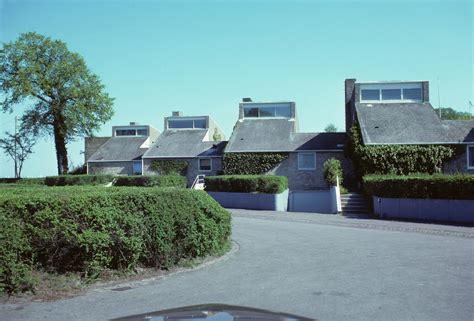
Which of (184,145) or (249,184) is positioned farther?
(184,145)

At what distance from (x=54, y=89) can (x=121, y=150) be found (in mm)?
9553

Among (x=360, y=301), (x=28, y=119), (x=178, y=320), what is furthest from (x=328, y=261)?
(x=28, y=119)

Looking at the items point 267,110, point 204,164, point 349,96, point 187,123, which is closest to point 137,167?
point 187,123

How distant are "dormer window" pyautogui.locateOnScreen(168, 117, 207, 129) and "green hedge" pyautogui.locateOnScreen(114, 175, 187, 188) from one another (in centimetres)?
1035

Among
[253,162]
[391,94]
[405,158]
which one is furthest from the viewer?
[253,162]

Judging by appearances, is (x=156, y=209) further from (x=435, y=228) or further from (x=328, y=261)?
(x=435, y=228)

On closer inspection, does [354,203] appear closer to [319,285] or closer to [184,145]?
[319,285]

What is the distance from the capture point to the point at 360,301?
6.32 meters

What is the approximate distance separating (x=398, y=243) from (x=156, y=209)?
25.2 feet

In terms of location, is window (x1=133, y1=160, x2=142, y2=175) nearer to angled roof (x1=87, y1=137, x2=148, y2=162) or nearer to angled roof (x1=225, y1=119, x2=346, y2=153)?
angled roof (x1=87, y1=137, x2=148, y2=162)

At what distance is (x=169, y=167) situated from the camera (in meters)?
38.1

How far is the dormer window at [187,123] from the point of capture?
146 ft

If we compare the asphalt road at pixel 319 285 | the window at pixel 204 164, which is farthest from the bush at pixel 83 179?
the asphalt road at pixel 319 285

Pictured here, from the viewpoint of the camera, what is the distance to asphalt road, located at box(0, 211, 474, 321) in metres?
5.94
